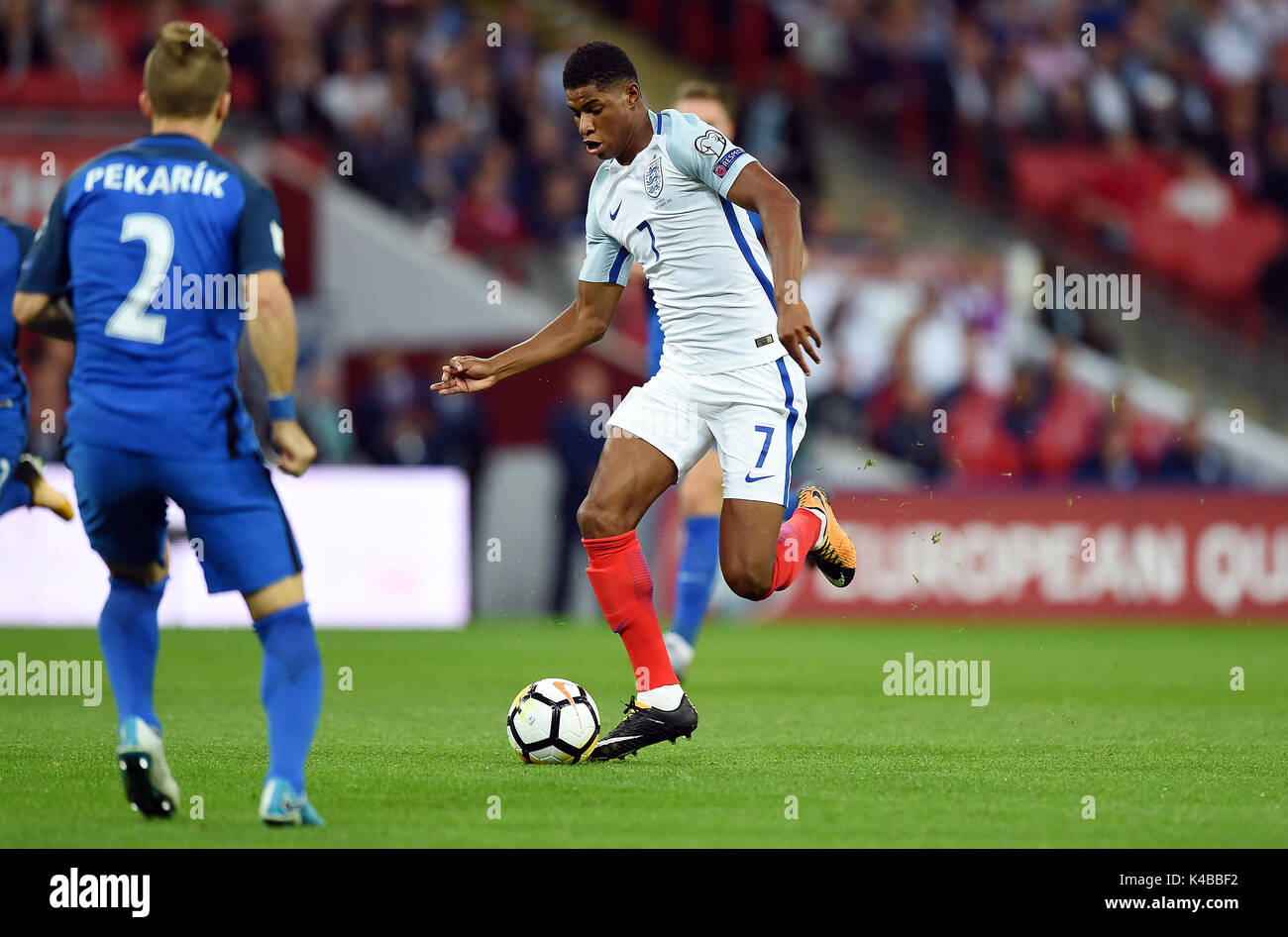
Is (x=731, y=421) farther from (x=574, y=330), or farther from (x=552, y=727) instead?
(x=552, y=727)

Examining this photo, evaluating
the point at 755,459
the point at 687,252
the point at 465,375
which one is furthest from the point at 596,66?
the point at 755,459

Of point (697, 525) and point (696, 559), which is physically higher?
point (697, 525)

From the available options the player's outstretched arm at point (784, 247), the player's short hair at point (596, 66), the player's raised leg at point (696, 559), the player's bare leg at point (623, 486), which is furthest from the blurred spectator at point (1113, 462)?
the player's short hair at point (596, 66)

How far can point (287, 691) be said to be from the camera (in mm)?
5027

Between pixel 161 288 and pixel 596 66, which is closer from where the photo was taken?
pixel 161 288

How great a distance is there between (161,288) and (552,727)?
7.64 feet

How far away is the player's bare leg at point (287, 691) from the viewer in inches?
196

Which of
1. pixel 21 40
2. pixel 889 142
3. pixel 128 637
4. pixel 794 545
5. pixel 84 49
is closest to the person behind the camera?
pixel 128 637

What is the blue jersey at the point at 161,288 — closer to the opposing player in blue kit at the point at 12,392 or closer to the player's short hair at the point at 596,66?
the player's short hair at the point at 596,66

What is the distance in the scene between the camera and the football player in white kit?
21.7 feet

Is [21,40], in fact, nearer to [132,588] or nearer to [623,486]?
[623,486]

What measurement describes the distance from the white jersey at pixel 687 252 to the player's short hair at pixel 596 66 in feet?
1.04

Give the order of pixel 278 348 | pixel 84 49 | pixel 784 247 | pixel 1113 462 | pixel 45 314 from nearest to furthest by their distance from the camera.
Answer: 1. pixel 278 348
2. pixel 45 314
3. pixel 784 247
4. pixel 1113 462
5. pixel 84 49
